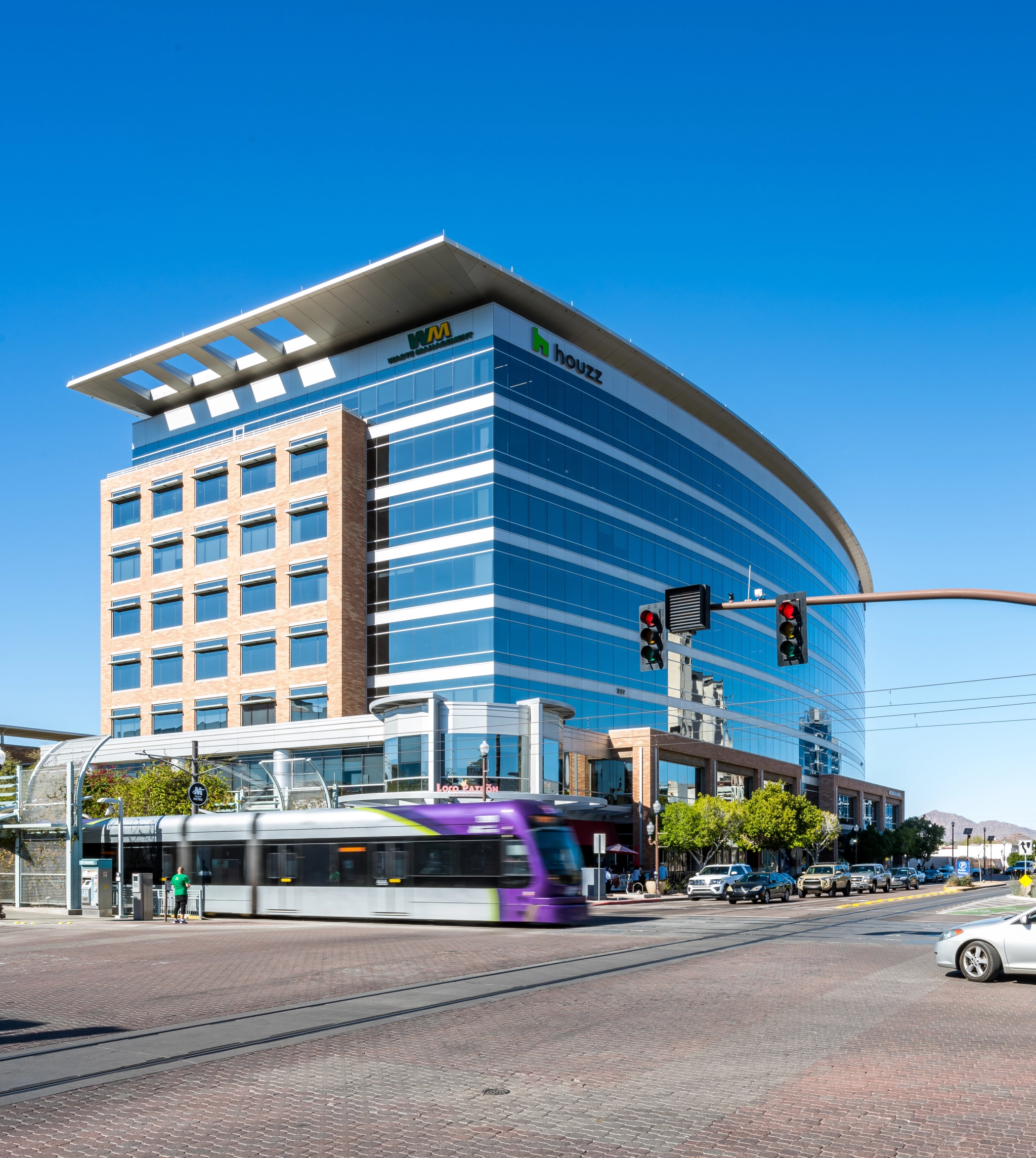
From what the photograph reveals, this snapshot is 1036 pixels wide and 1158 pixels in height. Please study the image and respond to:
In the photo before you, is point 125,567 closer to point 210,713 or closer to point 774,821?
point 210,713

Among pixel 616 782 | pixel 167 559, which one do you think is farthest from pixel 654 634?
pixel 167 559

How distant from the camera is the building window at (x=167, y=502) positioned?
7106cm

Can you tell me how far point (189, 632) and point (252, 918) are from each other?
33226 millimetres

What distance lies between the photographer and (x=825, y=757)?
333 ft

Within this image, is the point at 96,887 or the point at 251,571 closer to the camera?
the point at 96,887

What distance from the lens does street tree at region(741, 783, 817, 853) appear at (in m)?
69.7

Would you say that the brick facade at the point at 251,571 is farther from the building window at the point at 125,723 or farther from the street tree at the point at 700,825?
the street tree at the point at 700,825

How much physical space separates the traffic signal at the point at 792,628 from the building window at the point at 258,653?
1907 inches

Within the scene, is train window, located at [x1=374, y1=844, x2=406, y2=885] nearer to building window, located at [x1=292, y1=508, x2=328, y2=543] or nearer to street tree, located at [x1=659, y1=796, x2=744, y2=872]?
building window, located at [x1=292, y1=508, x2=328, y2=543]

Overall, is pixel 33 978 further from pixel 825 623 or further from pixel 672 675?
pixel 825 623

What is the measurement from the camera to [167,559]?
71000 millimetres

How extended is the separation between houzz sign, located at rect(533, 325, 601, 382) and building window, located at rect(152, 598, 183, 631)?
85.6 ft

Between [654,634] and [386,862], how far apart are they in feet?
55.4

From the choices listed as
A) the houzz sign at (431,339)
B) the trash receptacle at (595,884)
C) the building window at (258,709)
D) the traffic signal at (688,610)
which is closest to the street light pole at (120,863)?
the trash receptacle at (595,884)
